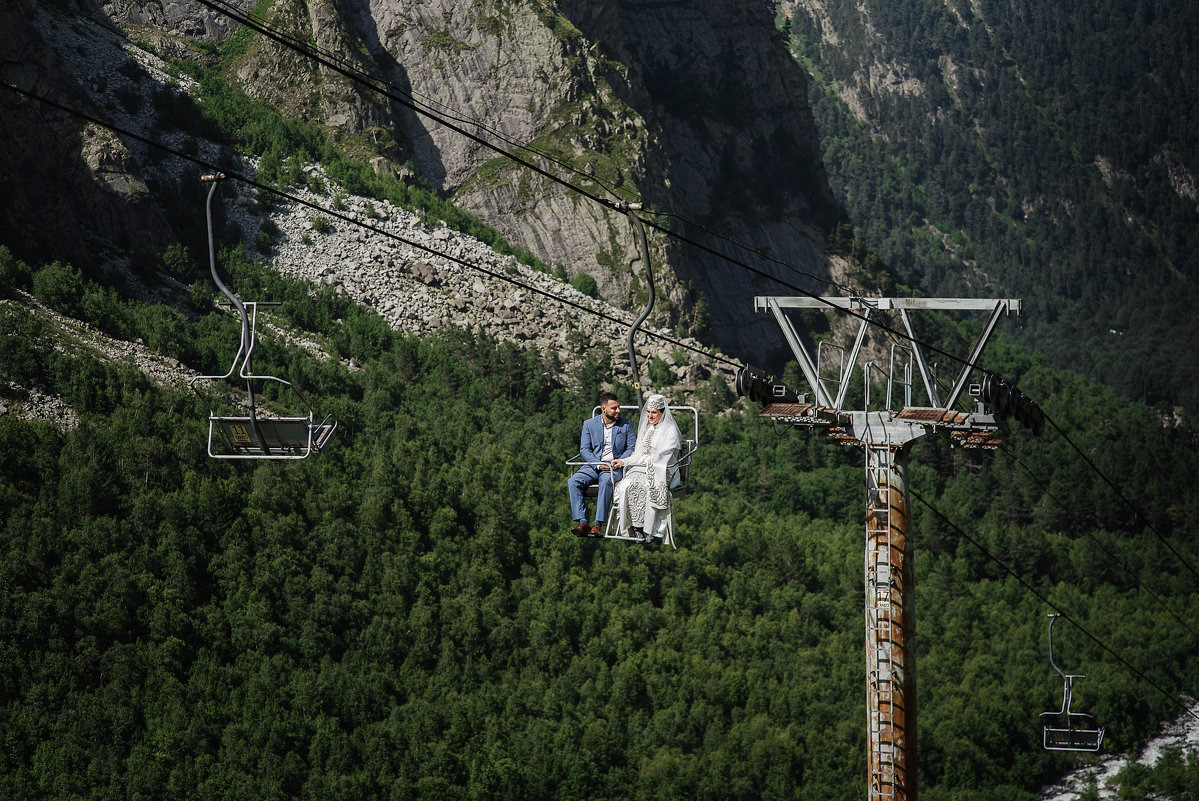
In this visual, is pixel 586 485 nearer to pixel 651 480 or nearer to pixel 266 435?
pixel 651 480

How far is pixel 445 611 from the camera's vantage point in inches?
3164

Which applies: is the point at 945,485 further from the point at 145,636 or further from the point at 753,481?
the point at 145,636

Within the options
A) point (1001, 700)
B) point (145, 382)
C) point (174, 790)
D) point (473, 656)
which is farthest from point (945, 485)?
point (174, 790)

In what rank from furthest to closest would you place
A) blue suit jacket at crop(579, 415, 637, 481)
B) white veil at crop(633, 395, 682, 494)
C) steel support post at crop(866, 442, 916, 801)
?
blue suit jacket at crop(579, 415, 637, 481) → white veil at crop(633, 395, 682, 494) → steel support post at crop(866, 442, 916, 801)

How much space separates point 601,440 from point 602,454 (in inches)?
8.2

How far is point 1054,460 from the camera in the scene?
125750 millimetres

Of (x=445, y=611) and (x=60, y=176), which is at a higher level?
(x=60, y=176)

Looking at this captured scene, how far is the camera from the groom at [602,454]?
827 inches

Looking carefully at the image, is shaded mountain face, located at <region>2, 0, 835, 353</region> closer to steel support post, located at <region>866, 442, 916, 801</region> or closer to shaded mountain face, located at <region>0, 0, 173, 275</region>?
shaded mountain face, located at <region>0, 0, 173, 275</region>

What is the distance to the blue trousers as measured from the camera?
21.0m

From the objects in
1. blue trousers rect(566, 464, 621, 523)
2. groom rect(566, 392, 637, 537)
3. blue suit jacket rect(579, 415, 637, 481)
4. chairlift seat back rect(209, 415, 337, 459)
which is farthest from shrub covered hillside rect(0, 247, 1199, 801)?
blue suit jacket rect(579, 415, 637, 481)

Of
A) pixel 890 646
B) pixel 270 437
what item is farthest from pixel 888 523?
pixel 270 437

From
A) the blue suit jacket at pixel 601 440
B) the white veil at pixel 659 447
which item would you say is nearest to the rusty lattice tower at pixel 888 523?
the white veil at pixel 659 447

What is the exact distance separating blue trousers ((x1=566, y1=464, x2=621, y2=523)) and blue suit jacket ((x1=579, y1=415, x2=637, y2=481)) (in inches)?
9.0
